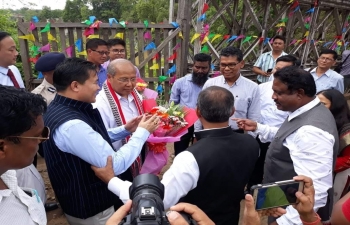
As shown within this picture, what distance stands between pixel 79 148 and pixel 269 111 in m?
2.54

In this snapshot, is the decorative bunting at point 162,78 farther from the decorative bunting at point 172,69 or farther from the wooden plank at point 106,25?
the wooden plank at point 106,25

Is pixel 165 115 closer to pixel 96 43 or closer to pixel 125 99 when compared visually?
pixel 125 99

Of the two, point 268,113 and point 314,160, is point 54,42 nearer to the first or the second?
point 268,113

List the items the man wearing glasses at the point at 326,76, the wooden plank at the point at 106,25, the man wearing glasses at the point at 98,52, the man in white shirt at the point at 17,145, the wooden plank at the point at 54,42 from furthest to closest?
the wooden plank at the point at 54,42
the wooden plank at the point at 106,25
the man wearing glasses at the point at 326,76
the man wearing glasses at the point at 98,52
the man in white shirt at the point at 17,145

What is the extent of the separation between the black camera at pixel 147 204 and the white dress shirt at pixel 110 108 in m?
1.49

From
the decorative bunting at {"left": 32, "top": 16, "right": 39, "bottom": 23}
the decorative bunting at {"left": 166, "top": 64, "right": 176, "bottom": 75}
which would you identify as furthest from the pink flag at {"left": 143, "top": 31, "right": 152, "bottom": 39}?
the decorative bunting at {"left": 32, "top": 16, "right": 39, "bottom": 23}

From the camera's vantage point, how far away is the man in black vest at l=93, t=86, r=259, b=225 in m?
1.58

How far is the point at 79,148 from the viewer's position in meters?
1.62

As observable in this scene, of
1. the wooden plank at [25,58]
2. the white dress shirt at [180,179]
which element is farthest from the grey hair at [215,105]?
the wooden plank at [25,58]

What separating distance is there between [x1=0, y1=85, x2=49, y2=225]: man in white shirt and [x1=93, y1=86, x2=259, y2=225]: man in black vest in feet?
1.84

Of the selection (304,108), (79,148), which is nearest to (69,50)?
(79,148)

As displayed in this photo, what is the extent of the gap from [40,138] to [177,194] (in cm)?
81

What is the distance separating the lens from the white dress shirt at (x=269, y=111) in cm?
329

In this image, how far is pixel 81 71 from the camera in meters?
1.78
